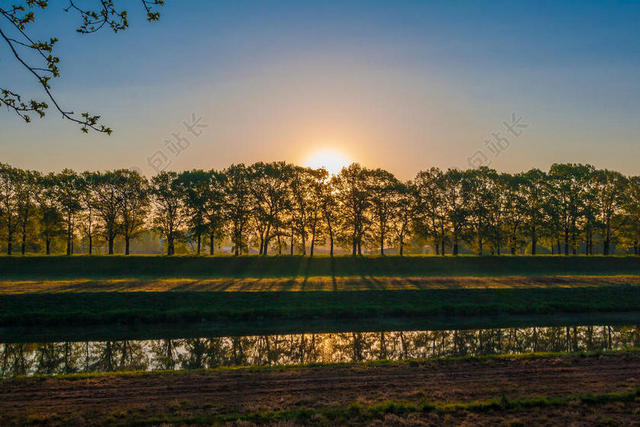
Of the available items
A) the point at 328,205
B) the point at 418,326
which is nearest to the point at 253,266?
the point at 328,205

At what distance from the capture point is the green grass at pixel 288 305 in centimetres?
2692

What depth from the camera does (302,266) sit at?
5641 cm

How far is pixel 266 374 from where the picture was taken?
14625 mm

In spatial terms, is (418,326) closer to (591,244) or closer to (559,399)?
(559,399)

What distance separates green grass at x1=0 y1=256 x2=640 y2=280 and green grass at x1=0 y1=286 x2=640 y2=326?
16.1m

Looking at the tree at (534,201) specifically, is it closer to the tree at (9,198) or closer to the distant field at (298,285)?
the distant field at (298,285)

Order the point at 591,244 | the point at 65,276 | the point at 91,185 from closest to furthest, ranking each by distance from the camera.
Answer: the point at 65,276
the point at 91,185
the point at 591,244

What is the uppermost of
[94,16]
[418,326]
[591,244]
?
[94,16]

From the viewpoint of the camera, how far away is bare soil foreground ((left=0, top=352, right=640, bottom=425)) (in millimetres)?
10555

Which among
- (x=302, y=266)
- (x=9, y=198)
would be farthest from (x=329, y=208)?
(x=9, y=198)

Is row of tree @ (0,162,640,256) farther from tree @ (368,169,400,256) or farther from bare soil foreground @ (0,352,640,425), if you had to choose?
bare soil foreground @ (0,352,640,425)

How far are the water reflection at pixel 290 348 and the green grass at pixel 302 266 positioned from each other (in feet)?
83.7

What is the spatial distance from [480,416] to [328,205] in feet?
189

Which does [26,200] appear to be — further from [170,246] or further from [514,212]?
[514,212]
